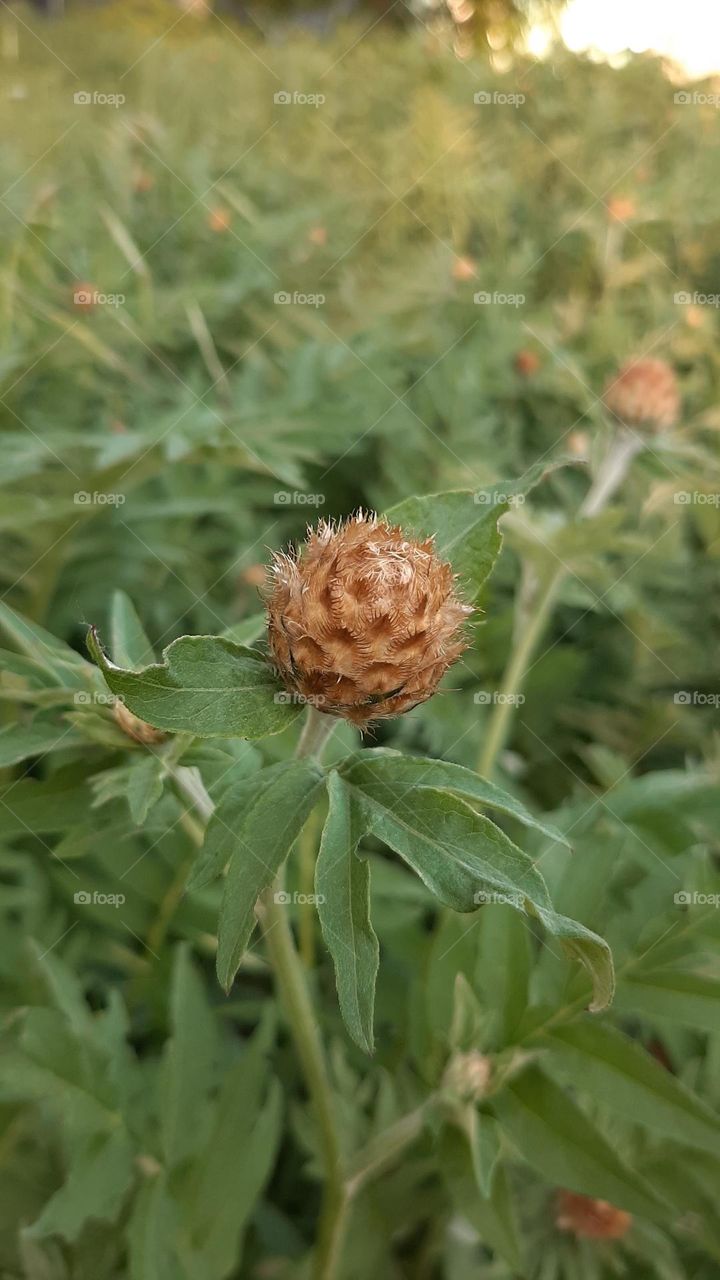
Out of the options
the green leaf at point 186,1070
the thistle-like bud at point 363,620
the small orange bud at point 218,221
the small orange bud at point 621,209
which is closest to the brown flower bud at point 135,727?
the thistle-like bud at point 363,620

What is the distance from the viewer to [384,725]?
1856mm

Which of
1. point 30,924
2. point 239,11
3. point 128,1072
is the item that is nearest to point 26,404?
point 30,924

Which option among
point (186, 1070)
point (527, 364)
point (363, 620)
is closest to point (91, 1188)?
point (186, 1070)

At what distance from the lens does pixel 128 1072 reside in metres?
1.16

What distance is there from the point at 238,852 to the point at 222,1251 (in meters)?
0.64

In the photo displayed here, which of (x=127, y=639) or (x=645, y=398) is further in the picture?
(x=645, y=398)

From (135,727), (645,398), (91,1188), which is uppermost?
(645,398)

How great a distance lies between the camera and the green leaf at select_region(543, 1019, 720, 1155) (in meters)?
0.91

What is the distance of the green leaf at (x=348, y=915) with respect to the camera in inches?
25.5

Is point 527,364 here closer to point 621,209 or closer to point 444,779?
point 621,209

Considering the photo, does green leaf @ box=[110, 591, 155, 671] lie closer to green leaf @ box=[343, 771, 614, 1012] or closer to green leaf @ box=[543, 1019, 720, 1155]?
green leaf @ box=[343, 771, 614, 1012]

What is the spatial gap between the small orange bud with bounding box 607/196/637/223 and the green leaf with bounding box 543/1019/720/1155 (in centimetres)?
254

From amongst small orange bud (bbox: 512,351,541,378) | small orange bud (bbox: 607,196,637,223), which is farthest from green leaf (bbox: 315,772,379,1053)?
small orange bud (bbox: 607,196,637,223)

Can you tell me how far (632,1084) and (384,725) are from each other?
3.20 ft
